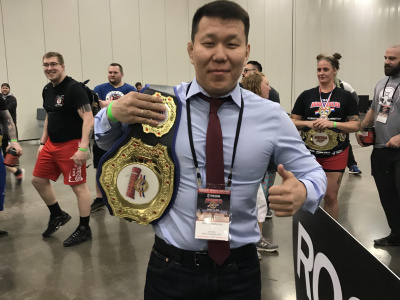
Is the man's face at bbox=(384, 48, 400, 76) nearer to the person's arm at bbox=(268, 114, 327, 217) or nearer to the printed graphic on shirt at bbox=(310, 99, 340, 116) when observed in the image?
the printed graphic on shirt at bbox=(310, 99, 340, 116)

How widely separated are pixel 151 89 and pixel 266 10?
45.3 feet

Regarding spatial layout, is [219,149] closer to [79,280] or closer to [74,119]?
Answer: [79,280]

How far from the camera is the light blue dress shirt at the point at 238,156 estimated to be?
1254mm

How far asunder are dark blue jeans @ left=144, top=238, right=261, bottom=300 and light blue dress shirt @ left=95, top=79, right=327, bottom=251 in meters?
0.05

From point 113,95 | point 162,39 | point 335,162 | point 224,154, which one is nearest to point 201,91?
point 224,154

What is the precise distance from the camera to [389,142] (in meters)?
3.16

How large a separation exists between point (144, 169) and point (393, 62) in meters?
2.78

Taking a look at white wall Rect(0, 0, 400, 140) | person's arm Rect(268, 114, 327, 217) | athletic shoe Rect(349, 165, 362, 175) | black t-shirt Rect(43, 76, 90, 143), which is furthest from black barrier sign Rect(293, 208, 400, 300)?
white wall Rect(0, 0, 400, 140)

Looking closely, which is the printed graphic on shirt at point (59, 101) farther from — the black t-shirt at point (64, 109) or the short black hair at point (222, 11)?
the short black hair at point (222, 11)

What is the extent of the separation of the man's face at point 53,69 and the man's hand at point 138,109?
2387 millimetres

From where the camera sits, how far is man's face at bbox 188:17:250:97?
1.19 m

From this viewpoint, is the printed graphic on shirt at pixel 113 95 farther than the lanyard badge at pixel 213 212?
Yes

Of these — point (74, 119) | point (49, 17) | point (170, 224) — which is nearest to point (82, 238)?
point (74, 119)

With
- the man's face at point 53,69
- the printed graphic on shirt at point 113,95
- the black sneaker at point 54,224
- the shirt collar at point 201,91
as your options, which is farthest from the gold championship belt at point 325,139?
the printed graphic on shirt at point 113,95
